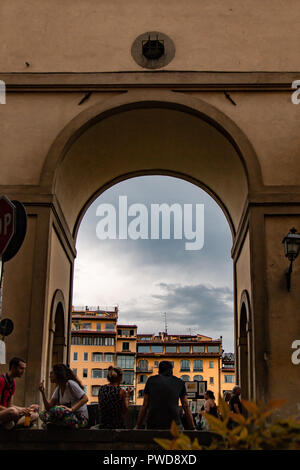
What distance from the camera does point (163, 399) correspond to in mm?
7172

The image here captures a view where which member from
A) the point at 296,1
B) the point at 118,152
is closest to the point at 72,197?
the point at 118,152

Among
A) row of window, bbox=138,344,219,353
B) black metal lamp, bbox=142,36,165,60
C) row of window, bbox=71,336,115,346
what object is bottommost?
row of window, bbox=138,344,219,353

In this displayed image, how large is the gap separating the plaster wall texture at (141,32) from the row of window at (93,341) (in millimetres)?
63536

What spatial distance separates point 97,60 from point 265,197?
4267 mm

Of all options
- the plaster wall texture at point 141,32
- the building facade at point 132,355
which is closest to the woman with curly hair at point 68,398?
the plaster wall texture at point 141,32

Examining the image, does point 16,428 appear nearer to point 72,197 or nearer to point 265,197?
point 265,197

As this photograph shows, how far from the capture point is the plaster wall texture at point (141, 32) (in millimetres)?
11852

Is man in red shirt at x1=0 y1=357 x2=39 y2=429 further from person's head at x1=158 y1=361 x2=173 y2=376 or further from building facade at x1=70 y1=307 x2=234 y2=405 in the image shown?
building facade at x1=70 y1=307 x2=234 y2=405

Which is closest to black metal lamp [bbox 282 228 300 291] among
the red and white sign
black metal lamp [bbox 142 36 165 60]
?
black metal lamp [bbox 142 36 165 60]

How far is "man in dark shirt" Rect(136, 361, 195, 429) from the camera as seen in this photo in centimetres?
717

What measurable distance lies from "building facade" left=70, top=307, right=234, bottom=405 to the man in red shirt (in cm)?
6696

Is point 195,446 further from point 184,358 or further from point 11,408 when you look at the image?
point 184,358
